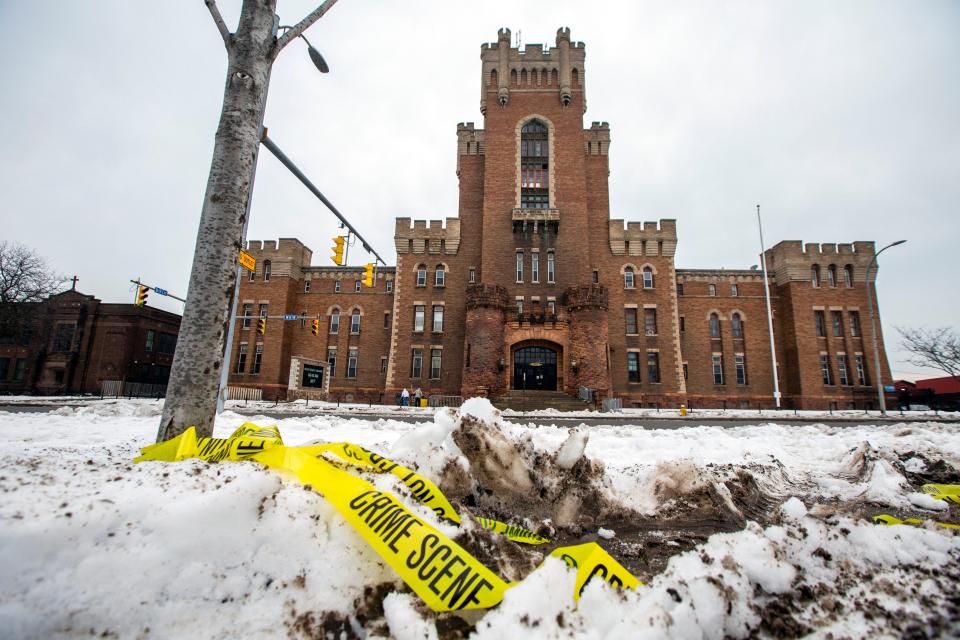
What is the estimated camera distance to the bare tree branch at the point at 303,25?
162 inches

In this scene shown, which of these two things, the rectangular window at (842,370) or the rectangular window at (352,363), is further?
the rectangular window at (352,363)

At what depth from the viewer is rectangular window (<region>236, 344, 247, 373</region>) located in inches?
1412

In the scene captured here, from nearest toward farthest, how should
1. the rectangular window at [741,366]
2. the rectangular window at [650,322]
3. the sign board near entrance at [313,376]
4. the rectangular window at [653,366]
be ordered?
the sign board near entrance at [313,376]
the rectangular window at [653,366]
the rectangular window at [650,322]
the rectangular window at [741,366]

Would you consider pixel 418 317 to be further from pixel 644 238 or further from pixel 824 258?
pixel 824 258

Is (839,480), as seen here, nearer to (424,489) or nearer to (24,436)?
(424,489)

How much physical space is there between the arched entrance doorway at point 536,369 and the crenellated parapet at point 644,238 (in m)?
10.9

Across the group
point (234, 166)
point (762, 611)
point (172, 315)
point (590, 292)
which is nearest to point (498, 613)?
point (762, 611)

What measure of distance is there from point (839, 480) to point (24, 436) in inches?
314

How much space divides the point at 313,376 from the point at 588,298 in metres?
20.0

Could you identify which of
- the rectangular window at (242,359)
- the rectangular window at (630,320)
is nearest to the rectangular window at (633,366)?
the rectangular window at (630,320)

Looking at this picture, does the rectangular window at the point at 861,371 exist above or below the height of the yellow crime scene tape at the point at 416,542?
above

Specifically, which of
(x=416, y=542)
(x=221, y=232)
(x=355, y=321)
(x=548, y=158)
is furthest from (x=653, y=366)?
(x=416, y=542)

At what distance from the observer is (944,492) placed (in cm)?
370

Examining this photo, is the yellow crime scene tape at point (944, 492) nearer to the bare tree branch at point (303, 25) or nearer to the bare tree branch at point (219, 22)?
the bare tree branch at point (303, 25)
